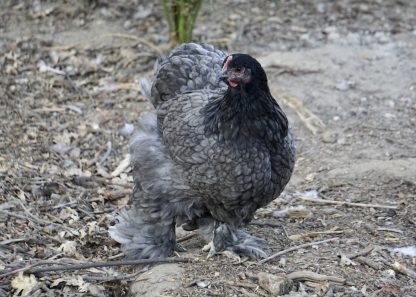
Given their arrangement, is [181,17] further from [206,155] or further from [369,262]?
[369,262]

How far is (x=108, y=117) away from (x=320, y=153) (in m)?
1.97

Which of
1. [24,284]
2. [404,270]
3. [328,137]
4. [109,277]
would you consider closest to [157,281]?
[109,277]

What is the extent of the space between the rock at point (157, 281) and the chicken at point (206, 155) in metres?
0.28

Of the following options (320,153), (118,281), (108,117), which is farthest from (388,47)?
(118,281)

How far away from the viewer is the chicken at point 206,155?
4.51m

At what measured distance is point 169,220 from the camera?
4.95 m

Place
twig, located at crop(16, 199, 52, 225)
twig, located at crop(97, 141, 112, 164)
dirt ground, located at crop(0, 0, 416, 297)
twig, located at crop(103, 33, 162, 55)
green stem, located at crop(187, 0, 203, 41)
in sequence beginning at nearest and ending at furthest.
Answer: dirt ground, located at crop(0, 0, 416, 297) < twig, located at crop(16, 199, 52, 225) < twig, located at crop(97, 141, 112, 164) < green stem, located at crop(187, 0, 203, 41) < twig, located at crop(103, 33, 162, 55)

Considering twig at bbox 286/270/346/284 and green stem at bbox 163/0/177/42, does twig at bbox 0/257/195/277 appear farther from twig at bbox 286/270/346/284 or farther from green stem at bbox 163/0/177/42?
green stem at bbox 163/0/177/42

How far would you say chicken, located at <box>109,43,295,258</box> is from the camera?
4508 millimetres

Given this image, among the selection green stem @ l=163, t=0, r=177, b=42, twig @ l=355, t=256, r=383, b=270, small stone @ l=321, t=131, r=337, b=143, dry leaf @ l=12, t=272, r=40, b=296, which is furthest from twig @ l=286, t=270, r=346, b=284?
green stem @ l=163, t=0, r=177, b=42

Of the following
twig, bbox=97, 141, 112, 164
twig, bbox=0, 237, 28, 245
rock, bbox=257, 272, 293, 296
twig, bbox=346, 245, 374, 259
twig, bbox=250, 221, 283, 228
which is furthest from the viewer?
twig, bbox=97, 141, 112, 164

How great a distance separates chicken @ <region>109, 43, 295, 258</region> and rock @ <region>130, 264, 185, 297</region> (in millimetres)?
280

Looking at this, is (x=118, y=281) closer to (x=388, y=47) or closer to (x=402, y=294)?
(x=402, y=294)

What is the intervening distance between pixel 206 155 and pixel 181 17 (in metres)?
3.76
